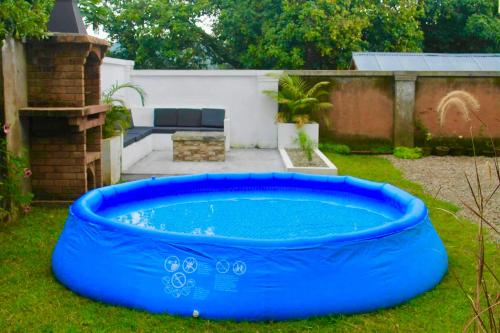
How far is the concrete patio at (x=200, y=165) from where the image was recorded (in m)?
10.8

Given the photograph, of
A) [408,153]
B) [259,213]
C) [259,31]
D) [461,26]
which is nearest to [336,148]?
[408,153]

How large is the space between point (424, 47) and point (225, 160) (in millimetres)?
18829

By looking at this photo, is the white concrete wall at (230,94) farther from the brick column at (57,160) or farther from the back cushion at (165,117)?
the brick column at (57,160)

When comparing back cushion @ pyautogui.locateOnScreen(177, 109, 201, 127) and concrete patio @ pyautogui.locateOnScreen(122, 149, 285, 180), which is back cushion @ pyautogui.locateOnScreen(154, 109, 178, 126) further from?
concrete patio @ pyautogui.locateOnScreen(122, 149, 285, 180)

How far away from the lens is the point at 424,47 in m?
28.4

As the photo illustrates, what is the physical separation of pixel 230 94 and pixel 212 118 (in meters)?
0.98

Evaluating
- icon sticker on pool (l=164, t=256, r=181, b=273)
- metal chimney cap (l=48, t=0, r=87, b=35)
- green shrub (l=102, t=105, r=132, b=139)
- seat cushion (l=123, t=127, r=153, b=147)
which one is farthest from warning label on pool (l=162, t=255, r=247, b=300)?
seat cushion (l=123, t=127, r=153, b=147)

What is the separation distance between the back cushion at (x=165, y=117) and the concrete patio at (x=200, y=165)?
4.54 feet

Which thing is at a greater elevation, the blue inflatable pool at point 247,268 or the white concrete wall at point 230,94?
the white concrete wall at point 230,94

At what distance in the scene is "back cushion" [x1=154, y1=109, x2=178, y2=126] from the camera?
48.8ft

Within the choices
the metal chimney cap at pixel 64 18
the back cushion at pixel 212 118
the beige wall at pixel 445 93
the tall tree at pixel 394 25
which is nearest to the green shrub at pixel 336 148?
the beige wall at pixel 445 93

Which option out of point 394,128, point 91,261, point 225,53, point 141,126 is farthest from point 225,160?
point 225,53

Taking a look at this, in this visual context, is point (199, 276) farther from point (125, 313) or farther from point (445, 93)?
point (445, 93)

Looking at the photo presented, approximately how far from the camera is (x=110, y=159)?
9570 mm
